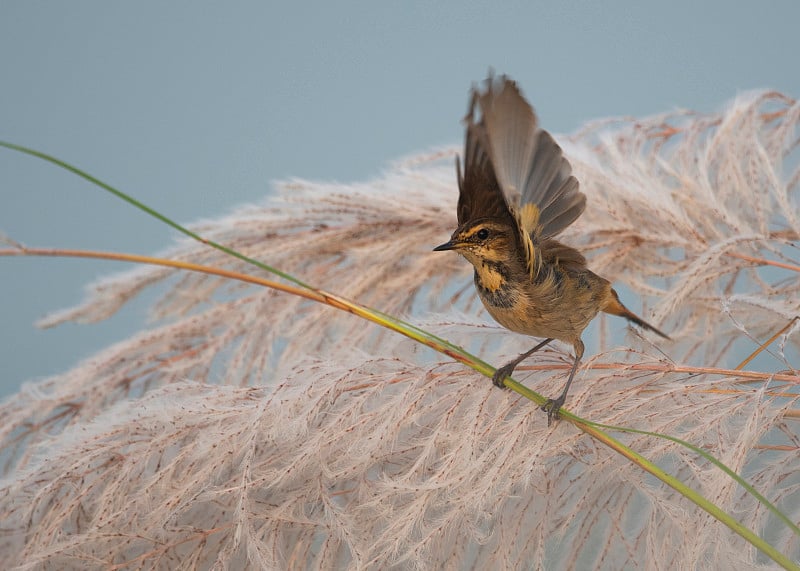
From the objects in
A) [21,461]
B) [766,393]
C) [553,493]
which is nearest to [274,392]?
[553,493]

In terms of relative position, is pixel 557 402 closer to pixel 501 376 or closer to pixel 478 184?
pixel 501 376

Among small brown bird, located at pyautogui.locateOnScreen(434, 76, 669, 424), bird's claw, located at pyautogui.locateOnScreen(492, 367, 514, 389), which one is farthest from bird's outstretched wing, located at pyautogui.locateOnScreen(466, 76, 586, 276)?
bird's claw, located at pyautogui.locateOnScreen(492, 367, 514, 389)

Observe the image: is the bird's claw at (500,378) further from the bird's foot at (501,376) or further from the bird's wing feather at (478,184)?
the bird's wing feather at (478,184)

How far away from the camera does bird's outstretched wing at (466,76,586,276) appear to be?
1.93 feet

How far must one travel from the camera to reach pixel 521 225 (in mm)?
698

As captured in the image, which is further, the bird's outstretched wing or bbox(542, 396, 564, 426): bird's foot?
bbox(542, 396, 564, 426): bird's foot

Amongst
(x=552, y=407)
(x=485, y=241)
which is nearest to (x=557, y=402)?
(x=552, y=407)

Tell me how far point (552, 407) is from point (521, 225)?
246 millimetres

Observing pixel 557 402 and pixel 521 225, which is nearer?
pixel 521 225

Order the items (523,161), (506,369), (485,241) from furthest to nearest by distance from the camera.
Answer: (506,369), (485,241), (523,161)

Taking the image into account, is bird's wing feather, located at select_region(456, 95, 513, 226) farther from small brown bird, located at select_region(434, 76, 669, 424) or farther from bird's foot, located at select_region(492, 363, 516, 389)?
bird's foot, located at select_region(492, 363, 516, 389)

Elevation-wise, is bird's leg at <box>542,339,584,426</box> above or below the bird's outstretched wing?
below

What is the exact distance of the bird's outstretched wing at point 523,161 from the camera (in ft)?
1.93

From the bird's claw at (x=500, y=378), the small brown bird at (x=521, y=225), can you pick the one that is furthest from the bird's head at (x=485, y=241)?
the bird's claw at (x=500, y=378)
